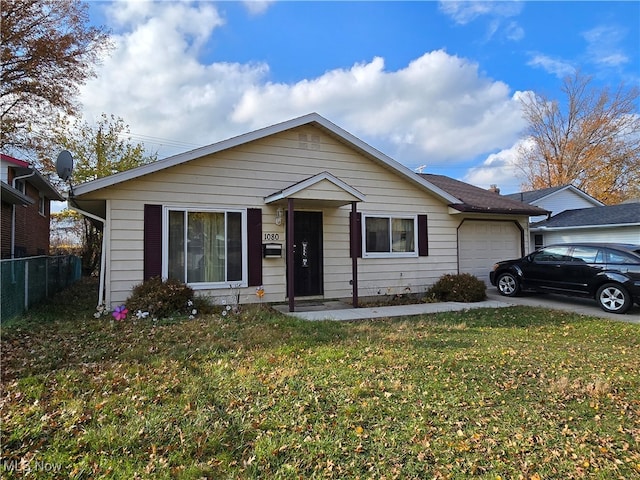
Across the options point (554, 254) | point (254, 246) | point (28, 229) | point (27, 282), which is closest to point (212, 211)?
point (254, 246)

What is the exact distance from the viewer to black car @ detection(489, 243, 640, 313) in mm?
8336

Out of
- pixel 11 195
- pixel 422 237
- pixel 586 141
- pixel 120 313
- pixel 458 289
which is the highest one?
pixel 586 141

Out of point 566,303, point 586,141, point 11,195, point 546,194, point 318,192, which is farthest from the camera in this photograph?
point 586,141

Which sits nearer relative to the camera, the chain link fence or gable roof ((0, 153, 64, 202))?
the chain link fence

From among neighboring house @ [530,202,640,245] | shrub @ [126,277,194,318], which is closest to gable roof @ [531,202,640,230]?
neighboring house @ [530,202,640,245]

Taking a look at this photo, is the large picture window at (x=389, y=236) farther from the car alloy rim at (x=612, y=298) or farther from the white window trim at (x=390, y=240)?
the car alloy rim at (x=612, y=298)

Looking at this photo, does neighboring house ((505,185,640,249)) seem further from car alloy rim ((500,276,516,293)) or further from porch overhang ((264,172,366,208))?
porch overhang ((264,172,366,208))

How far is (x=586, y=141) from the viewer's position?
2823cm

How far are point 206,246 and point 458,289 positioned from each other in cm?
622

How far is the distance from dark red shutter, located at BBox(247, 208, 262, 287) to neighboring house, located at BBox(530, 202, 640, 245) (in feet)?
47.0

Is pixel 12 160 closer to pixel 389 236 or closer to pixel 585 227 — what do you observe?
pixel 389 236

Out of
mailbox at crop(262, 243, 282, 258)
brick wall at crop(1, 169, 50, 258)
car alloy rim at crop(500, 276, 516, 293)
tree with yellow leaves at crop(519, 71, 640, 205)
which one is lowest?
car alloy rim at crop(500, 276, 516, 293)

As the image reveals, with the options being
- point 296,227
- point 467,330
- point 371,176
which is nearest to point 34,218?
point 296,227

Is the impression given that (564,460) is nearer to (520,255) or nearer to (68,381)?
(68,381)
